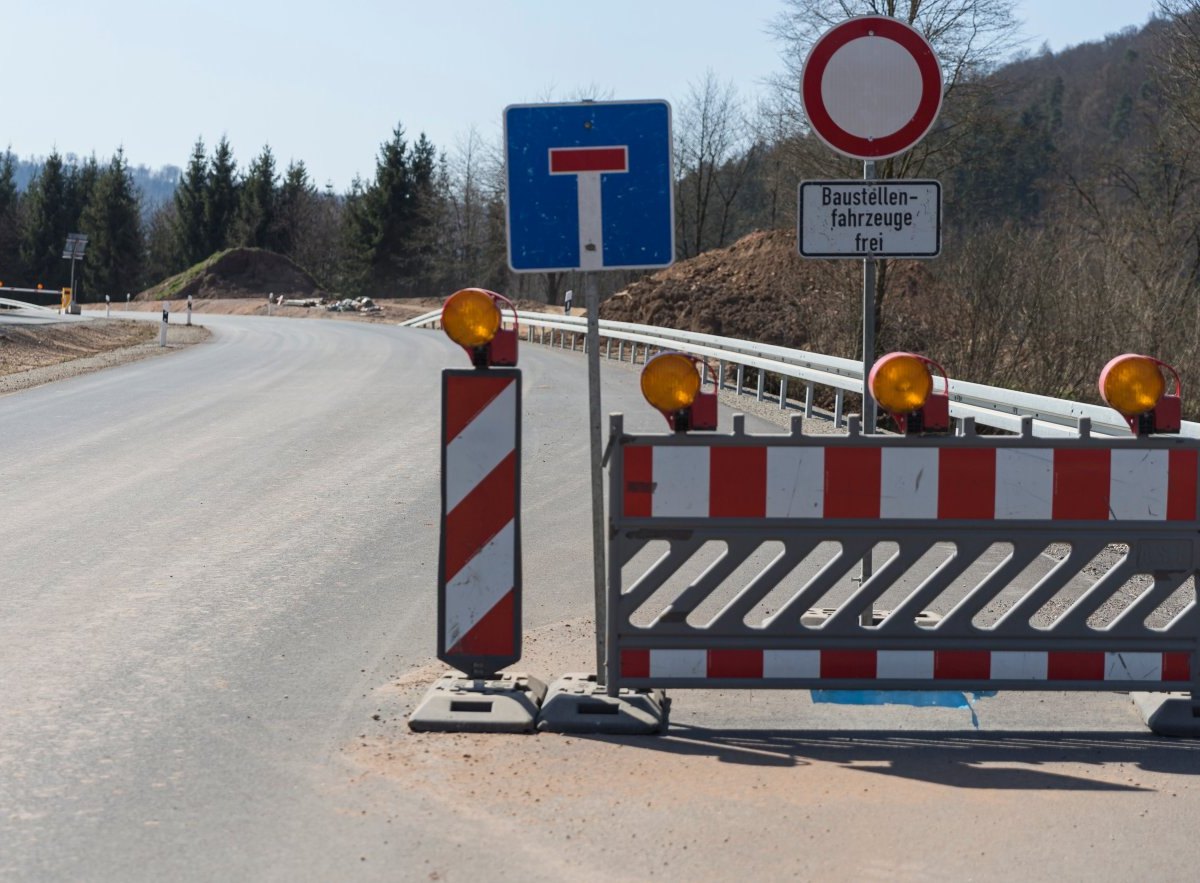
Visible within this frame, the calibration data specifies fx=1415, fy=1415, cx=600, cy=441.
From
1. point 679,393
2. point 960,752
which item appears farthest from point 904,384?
point 960,752

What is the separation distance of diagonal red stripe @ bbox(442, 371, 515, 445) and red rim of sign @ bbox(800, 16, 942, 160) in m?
1.87

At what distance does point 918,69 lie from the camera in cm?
616

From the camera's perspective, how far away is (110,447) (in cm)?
1380

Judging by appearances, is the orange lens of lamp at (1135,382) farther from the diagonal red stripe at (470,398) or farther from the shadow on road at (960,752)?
the diagonal red stripe at (470,398)

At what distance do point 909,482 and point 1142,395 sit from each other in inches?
37.6

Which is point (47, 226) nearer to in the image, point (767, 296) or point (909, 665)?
point (767, 296)

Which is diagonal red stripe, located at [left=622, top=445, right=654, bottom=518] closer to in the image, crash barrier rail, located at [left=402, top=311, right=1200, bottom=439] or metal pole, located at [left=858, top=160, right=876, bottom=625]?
metal pole, located at [left=858, top=160, right=876, bottom=625]

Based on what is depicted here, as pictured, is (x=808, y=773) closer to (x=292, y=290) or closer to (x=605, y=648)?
(x=605, y=648)

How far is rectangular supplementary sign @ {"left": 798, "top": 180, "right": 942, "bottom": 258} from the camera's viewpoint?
609cm

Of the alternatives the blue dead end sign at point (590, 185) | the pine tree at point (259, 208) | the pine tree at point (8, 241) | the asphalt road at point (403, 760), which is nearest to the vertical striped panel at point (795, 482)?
the asphalt road at point (403, 760)

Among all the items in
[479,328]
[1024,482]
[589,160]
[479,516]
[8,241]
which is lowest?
[479,516]

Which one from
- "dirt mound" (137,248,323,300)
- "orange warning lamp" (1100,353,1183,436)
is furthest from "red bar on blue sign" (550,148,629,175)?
"dirt mound" (137,248,323,300)

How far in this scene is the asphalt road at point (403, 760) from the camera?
406 cm

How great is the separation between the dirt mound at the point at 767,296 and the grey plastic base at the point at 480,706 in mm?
16801
